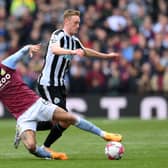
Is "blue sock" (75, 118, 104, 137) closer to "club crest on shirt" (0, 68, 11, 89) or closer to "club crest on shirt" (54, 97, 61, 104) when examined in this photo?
"club crest on shirt" (54, 97, 61, 104)

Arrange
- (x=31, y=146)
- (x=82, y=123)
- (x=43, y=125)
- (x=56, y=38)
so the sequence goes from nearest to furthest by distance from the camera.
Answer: (x=31, y=146)
(x=82, y=123)
(x=56, y=38)
(x=43, y=125)

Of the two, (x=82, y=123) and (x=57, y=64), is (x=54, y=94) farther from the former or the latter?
(x=82, y=123)

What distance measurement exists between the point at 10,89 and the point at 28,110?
1.32 ft

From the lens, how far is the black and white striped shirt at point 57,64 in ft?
40.8

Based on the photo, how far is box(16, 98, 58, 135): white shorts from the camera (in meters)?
11.8

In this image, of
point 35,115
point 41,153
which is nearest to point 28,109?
point 35,115

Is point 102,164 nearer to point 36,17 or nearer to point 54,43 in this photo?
point 54,43

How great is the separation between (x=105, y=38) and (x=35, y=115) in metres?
12.2

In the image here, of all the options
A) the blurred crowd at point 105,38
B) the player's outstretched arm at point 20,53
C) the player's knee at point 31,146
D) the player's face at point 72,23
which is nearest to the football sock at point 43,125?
the player's knee at point 31,146

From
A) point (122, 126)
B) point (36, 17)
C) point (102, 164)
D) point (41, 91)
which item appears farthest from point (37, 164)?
point (36, 17)

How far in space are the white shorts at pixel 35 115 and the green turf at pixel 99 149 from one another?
0.49 meters

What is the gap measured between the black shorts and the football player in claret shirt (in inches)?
23.3

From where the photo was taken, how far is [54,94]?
1260cm

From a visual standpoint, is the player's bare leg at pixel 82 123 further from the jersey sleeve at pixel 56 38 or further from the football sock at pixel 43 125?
the jersey sleeve at pixel 56 38
